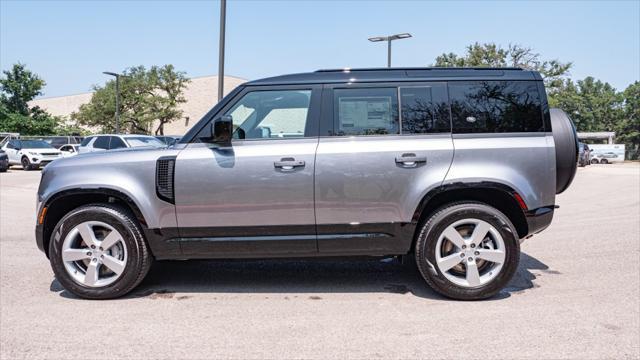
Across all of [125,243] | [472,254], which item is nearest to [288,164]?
[125,243]

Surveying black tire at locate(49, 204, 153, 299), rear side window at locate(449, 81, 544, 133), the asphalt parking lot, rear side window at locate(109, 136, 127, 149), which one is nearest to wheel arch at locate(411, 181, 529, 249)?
rear side window at locate(449, 81, 544, 133)

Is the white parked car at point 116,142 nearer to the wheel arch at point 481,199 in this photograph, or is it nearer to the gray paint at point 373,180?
the gray paint at point 373,180

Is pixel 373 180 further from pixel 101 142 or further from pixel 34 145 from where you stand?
pixel 34 145

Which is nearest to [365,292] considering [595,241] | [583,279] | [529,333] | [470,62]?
[529,333]

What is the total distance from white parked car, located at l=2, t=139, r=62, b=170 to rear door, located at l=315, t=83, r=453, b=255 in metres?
25.2

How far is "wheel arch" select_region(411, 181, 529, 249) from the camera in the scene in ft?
14.0

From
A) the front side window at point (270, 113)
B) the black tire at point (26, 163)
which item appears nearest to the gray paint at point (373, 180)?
the front side window at point (270, 113)

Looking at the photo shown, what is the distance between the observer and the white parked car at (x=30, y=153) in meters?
25.3

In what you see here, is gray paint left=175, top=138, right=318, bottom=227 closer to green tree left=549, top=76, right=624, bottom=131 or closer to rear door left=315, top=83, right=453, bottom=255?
rear door left=315, top=83, right=453, bottom=255

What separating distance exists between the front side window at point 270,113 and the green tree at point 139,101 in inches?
1628

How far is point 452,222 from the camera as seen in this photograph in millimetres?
4273

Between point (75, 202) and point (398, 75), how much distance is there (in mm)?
3275

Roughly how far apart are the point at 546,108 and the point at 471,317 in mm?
1982

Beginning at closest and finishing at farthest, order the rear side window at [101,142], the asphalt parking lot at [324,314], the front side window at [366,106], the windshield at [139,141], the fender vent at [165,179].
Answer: the asphalt parking lot at [324,314]
the fender vent at [165,179]
the front side window at [366,106]
the windshield at [139,141]
the rear side window at [101,142]
